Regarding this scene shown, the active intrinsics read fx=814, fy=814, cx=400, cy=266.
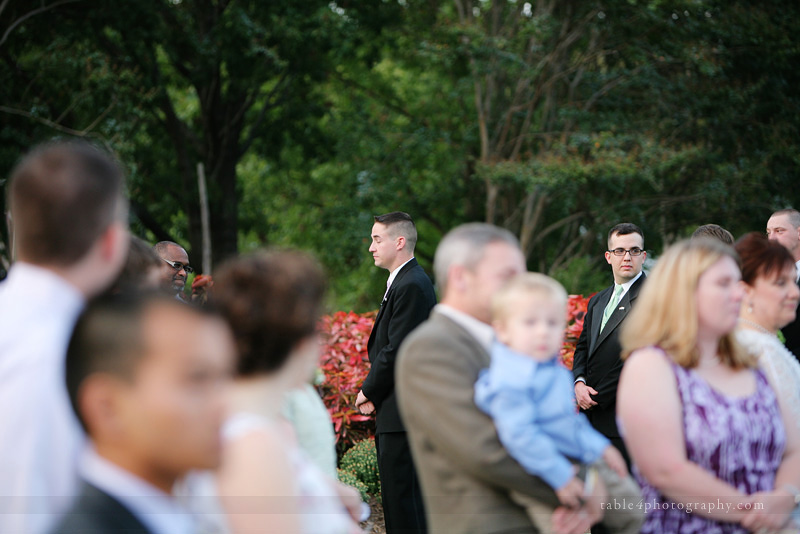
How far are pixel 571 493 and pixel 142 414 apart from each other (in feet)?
5.58

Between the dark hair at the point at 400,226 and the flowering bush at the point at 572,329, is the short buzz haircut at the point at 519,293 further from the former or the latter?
the flowering bush at the point at 572,329

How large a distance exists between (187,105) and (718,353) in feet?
67.3

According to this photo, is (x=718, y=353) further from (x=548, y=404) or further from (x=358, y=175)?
(x=358, y=175)

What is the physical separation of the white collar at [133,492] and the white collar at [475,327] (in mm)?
1558

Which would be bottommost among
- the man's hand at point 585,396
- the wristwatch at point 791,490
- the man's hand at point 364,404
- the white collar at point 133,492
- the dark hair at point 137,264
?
the man's hand at point 364,404

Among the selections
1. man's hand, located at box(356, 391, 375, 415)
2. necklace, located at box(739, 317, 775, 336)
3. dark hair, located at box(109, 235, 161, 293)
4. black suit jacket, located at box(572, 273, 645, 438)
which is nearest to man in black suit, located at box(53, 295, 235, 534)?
dark hair, located at box(109, 235, 161, 293)

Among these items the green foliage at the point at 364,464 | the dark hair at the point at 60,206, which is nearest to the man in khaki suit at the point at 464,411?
the dark hair at the point at 60,206

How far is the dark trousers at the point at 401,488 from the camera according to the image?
5.54 m

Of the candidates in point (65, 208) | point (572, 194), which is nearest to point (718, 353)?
point (65, 208)

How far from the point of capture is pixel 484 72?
1719 cm

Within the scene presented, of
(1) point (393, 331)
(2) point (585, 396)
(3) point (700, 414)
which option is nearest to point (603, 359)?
(2) point (585, 396)

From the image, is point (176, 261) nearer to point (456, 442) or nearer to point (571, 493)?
point (456, 442)

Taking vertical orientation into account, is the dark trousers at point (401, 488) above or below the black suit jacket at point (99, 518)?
below

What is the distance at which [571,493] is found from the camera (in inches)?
115
